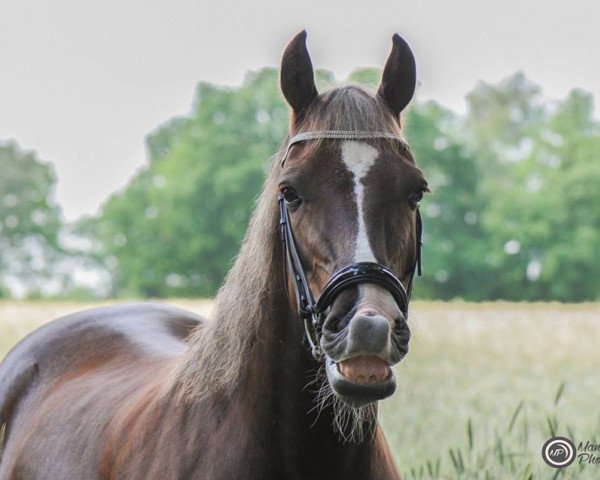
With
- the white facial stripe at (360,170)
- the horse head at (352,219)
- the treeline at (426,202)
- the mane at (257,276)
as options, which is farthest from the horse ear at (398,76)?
the treeline at (426,202)

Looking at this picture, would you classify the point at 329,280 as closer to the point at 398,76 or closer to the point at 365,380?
the point at 365,380

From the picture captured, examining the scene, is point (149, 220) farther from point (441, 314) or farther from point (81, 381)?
point (81, 381)

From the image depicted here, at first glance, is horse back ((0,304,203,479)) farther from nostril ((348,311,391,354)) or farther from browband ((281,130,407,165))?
nostril ((348,311,391,354))

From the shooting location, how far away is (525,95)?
58.5 m

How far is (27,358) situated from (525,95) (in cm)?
5630

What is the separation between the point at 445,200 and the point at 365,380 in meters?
46.6

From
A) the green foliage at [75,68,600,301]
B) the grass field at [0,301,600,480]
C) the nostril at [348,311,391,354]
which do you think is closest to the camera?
the nostril at [348,311,391,354]

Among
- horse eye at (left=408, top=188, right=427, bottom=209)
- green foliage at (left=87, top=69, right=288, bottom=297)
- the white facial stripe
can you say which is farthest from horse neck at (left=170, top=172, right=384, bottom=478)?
green foliage at (left=87, top=69, right=288, bottom=297)

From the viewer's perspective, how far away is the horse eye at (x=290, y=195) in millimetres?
3074

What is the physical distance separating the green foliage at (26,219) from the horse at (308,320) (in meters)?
55.2

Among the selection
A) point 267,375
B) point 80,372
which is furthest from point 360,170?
point 80,372

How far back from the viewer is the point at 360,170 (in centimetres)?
302

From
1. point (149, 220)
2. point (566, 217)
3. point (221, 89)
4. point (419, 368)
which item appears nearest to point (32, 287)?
point (149, 220)

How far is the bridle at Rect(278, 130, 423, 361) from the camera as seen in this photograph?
2.80 metres
